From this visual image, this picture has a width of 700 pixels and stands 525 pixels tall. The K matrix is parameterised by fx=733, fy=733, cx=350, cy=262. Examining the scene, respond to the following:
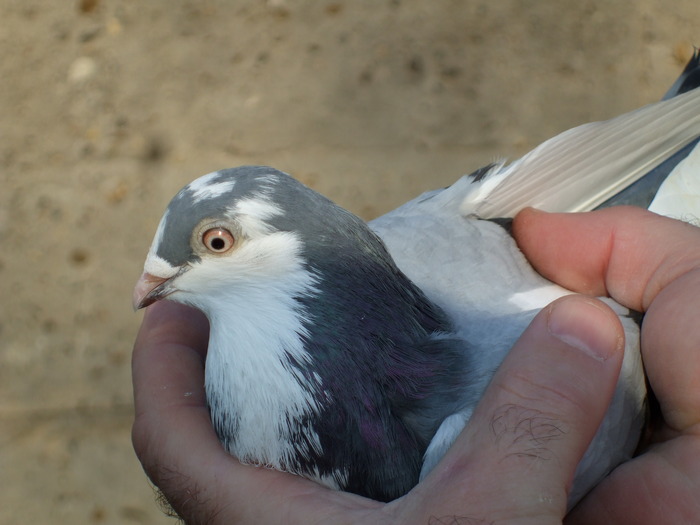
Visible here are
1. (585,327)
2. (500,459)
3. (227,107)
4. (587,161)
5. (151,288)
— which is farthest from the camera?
(227,107)

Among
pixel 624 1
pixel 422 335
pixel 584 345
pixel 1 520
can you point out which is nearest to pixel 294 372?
pixel 422 335

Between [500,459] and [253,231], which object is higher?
[253,231]

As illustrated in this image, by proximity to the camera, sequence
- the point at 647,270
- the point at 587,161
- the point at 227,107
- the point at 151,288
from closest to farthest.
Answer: the point at 151,288 → the point at 647,270 → the point at 587,161 → the point at 227,107

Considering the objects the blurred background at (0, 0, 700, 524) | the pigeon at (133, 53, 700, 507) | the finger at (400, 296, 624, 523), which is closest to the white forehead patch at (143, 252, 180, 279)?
the pigeon at (133, 53, 700, 507)

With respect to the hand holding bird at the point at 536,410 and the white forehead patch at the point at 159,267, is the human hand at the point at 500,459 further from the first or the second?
the white forehead patch at the point at 159,267

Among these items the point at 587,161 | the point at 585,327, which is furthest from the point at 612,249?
the point at 585,327

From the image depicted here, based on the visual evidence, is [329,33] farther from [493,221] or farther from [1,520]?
[1,520]

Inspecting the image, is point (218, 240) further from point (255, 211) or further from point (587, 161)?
point (587, 161)

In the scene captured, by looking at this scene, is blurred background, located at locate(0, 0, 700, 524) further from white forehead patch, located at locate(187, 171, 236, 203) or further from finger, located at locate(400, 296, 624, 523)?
finger, located at locate(400, 296, 624, 523)
